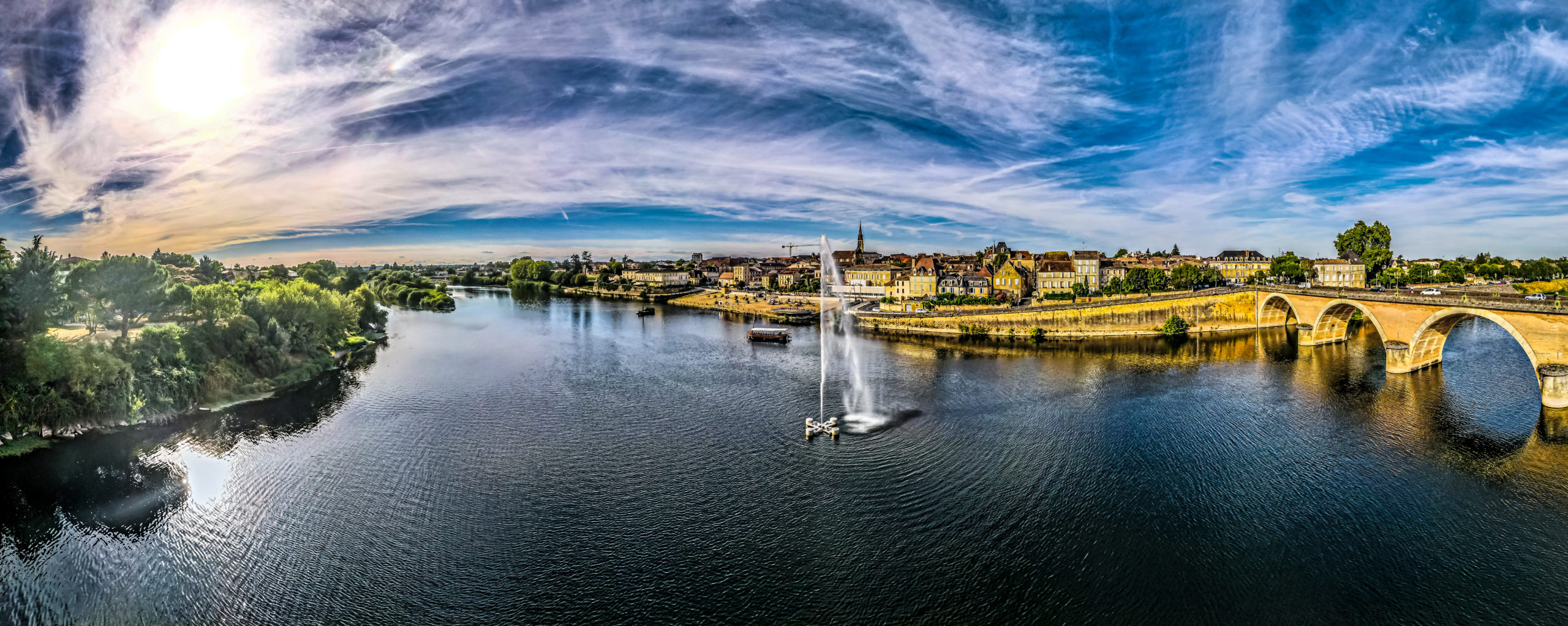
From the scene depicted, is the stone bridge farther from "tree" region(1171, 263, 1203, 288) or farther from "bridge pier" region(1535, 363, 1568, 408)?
"tree" region(1171, 263, 1203, 288)

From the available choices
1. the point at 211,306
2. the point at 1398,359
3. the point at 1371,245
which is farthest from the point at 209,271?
the point at 1371,245

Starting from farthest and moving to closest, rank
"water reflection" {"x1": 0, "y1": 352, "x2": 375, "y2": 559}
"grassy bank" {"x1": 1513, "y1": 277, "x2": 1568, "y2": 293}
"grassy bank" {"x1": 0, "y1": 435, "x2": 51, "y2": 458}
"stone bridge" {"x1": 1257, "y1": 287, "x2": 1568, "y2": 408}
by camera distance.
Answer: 1. "grassy bank" {"x1": 1513, "y1": 277, "x2": 1568, "y2": 293}
2. "stone bridge" {"x1": 1257, "y1": 287, "x2": 1568, "y2": 408}
3. "grassy bank" {"x1": 0, "y1": 435, "x2": 51, "y2": 458}
4. "water reflection" {"x1": 0, "y1": 352, "x2": 375, "y2": 559}

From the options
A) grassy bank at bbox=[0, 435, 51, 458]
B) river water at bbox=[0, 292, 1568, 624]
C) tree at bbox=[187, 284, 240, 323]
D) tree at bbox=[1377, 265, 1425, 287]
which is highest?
tree at bbox=[1377, 265, 1425, 287]

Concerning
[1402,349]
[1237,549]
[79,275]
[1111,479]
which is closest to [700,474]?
[1111,479]

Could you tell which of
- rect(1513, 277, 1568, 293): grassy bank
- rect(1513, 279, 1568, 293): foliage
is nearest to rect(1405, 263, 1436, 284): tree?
rect(1513, 279, 1568, 293): foliage

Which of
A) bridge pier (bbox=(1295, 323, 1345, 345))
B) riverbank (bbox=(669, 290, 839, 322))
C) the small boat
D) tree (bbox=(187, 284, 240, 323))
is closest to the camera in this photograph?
tree (bbox=(187, 284, 240, 323))

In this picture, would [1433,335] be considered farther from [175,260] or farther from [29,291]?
[175,260]

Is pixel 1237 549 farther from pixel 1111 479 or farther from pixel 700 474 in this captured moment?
pixel 700 474
